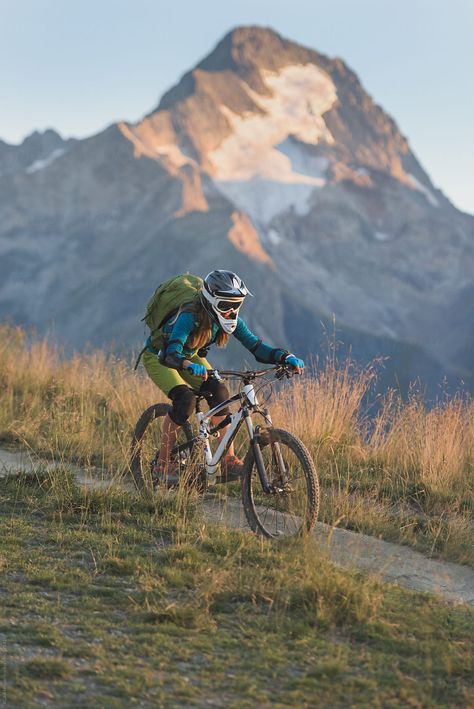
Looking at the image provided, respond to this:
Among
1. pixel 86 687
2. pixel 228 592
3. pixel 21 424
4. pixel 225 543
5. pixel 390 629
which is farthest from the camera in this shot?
pixel 21 424

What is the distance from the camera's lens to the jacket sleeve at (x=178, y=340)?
254 inches

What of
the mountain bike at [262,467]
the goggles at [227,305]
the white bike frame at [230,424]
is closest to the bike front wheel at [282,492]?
the mountain bike at [262,467]

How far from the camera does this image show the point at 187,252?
19262 centimetres

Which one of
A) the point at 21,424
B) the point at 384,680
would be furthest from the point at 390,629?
the point at 21,424

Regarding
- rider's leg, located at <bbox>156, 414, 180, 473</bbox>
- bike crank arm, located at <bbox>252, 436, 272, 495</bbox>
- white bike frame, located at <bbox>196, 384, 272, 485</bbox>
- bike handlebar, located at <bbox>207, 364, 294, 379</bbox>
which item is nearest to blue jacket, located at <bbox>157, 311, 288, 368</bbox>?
bike handlebar, located at <bbox>207, 364, 294, 379</bbox>

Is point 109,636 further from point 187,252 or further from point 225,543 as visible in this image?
point 187,252

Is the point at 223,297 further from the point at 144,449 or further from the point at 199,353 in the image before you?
the point at 144,449

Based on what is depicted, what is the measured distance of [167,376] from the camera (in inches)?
279

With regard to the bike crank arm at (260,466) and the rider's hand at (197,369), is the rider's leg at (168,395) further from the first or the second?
the bike crank arm at (260,466)

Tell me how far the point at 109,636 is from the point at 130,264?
7768 inches

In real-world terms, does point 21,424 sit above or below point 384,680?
above

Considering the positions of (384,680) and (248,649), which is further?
(248,649)

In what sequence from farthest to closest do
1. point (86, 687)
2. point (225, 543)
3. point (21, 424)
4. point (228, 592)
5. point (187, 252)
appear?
point (187, 252)
point (21, 424)
point (225, 543)
point (228, 592)
point (86, 687)

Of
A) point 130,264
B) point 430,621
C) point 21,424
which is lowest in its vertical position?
point 430,621
